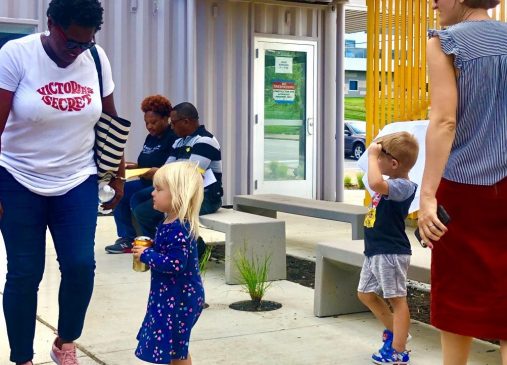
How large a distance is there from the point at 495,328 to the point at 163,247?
145 centimetres

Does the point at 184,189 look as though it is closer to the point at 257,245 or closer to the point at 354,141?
the point at 257,245

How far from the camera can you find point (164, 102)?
7.71 m

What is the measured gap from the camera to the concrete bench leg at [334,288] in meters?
5.31

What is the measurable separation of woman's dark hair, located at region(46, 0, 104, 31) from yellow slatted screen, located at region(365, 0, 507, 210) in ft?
19.7

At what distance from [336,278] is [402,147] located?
1.49 metres

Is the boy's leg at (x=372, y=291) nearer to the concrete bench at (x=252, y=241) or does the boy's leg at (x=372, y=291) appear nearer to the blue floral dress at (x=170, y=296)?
the blue floral dress at (x=170, y=296)

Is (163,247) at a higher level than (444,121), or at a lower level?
lower

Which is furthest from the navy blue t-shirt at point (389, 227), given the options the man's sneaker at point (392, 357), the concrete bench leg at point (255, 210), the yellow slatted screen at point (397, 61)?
the yellow slatted screen at point (397, 61)

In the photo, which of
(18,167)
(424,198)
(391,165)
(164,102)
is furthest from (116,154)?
(164,102)

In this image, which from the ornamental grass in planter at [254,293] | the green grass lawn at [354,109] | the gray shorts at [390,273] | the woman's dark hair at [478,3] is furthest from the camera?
the green grass lawn at [354,109]

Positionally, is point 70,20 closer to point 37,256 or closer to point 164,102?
point 37,256

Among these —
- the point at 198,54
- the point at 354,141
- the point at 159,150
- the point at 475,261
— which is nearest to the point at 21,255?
the point at 475,261

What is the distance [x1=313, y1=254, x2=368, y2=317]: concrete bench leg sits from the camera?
531cm

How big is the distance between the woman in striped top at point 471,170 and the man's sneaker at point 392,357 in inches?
53.9
